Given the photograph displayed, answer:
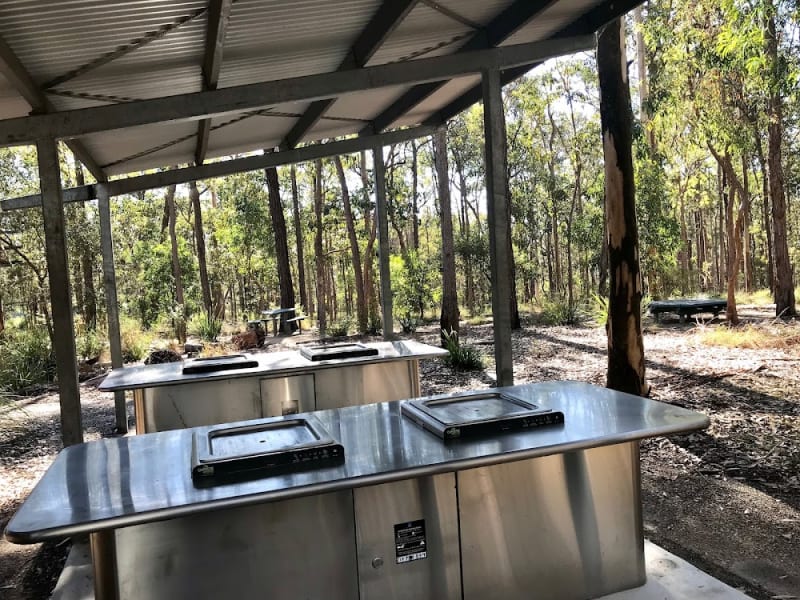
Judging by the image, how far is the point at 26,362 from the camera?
12.3 m

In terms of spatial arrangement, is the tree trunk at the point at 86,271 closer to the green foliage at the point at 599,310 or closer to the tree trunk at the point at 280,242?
the tree trunk at the point at 280,242

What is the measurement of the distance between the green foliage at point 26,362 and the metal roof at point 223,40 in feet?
21.8

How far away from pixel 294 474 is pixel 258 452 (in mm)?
226

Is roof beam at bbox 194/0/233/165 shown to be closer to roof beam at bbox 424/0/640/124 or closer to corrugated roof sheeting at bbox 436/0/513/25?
corrugated roof sheeting at bbox 436/0/513/25

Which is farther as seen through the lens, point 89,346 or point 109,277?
point 89,346

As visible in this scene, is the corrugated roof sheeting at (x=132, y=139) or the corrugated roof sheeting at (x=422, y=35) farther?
the corrugated roof sheeting at (x=132, y=139)

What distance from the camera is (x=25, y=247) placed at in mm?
15641

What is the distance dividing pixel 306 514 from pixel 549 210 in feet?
89.3

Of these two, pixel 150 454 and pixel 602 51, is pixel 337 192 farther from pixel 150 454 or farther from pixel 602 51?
pixel 150 454

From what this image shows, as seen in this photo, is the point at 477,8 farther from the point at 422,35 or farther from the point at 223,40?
the point at 223,40

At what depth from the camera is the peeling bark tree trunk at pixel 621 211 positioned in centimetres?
696

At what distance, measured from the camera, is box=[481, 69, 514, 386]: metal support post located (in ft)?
15.9

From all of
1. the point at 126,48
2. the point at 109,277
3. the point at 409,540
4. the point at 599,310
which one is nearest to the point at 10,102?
the point at 126,48

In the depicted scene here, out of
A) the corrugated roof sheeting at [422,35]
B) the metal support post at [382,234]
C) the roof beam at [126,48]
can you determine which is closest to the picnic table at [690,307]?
the metal support post at [382,234]
